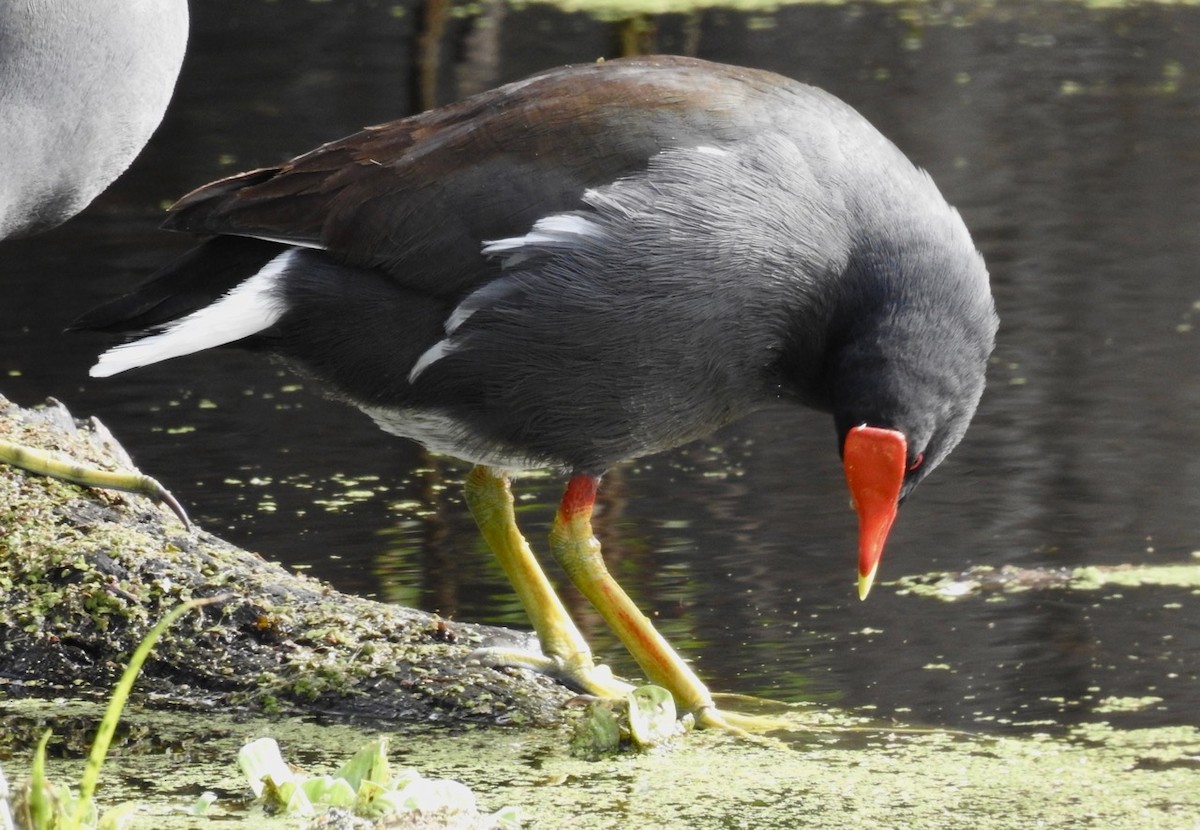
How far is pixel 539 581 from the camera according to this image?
3.85 m

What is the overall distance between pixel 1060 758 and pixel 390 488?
2.32m

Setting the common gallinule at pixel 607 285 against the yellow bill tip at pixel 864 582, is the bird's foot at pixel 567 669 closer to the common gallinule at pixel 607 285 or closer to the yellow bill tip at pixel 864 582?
the common gallinule at pixel 607 285

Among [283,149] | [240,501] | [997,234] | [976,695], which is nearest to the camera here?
[976,695]

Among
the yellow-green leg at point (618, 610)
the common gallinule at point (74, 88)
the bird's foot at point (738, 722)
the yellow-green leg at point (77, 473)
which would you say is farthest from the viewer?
the yellow-green leg at point (618, 610)

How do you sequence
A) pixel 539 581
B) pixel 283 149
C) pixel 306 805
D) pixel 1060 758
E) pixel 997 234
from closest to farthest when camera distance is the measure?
pixel 306 805
pixel 1060 758
pixel 539 581
pixel 997 234
pixel 283 149

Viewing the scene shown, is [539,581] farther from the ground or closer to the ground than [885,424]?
closer to the ground

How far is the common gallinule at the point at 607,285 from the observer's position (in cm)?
338

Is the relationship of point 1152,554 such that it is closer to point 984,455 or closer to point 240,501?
point 984,455

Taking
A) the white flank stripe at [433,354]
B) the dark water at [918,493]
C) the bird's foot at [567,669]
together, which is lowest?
the dark water at [918,493]

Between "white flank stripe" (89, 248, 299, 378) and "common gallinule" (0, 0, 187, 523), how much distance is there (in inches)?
15.6

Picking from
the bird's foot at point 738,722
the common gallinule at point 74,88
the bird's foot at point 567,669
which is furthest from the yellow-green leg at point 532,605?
the common gallinule at point 74,88

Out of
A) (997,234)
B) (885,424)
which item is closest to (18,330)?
(997,234)

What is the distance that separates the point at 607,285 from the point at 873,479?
1.90ft

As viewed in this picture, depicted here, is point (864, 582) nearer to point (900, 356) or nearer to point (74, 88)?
point (900, 356)
